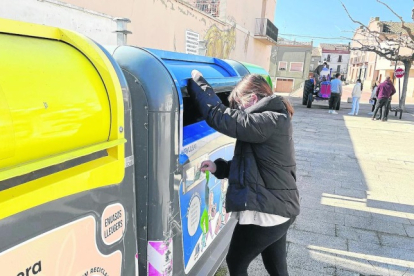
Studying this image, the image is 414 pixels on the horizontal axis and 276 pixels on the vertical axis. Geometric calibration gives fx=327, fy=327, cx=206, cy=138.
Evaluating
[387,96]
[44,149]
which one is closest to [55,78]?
[44,149]

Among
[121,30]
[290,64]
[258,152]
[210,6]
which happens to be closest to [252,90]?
[258,152]

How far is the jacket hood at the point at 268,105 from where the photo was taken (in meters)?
1.63

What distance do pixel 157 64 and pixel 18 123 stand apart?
0.75m

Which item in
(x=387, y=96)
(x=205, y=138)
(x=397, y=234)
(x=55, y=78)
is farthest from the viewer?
(x=387, y=96)

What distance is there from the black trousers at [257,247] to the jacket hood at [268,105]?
2.00 feet

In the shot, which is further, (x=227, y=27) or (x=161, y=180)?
(x=227, y=27)

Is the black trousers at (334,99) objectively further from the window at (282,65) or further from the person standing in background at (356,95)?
the window at (282,65)

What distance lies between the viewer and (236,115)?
5.27ft

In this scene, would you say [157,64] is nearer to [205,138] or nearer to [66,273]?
[205,138]

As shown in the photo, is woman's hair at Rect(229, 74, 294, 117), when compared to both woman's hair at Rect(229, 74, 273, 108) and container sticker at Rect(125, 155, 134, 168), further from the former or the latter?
container sticker at Rect(125, 155, 134, 168)

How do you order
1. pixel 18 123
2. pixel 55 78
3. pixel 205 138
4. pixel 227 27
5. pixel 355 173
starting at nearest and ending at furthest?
1. pixel 18 123
2. pixel 55 78
3. pixel 205 138
4. pixel 355 173
5. pixel 227 27

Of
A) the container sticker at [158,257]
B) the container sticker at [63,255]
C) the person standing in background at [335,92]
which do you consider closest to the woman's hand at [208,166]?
the container sticker at [158,257]

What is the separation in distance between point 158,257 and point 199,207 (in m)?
0.48

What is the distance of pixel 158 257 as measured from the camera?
1.57m
